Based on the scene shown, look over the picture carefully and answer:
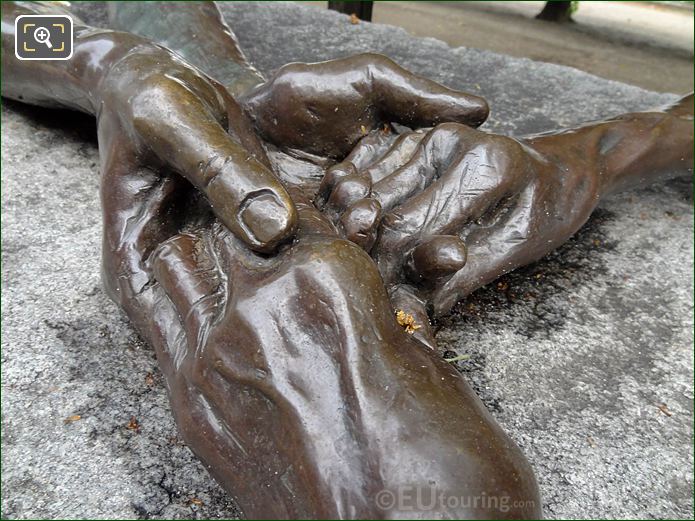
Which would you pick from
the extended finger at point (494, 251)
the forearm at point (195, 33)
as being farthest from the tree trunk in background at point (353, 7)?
the extended finger at point (494, 251)

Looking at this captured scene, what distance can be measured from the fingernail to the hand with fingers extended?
0.78ft

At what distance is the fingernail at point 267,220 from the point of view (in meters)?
1.67

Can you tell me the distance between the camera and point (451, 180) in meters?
2.11

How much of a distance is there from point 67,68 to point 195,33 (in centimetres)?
100

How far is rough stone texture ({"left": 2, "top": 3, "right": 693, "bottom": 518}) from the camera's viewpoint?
1.81 metres

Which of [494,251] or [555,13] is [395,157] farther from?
[555,13]

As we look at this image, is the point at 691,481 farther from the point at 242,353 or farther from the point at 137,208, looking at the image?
the point at 137,208

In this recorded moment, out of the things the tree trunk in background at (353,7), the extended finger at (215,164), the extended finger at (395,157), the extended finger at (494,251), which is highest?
the extended finger at (215,164)

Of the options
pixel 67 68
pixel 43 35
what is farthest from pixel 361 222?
pixel 43 35

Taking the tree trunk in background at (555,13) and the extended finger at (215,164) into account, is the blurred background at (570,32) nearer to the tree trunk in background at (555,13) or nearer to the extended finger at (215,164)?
the tree trunk in background at (555,13)

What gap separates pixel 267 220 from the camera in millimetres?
1675

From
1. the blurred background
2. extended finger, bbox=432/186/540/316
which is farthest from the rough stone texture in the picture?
the blurred background

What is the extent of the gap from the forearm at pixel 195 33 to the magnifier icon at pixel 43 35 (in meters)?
0.63

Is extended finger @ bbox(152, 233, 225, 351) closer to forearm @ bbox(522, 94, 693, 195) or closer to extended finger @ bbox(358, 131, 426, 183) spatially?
extended finger @ bbox(358, 131, 426, 183)
